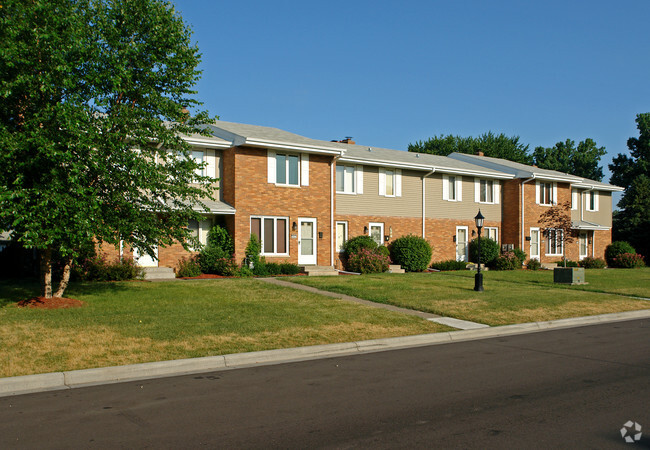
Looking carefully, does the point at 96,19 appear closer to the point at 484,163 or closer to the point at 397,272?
the point at 397,272

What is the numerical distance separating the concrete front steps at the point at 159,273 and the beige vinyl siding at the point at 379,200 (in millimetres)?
8741

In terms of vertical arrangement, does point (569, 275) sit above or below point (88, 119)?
below

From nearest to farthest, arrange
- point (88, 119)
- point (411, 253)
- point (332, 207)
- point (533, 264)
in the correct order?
1. point (88, 119)
2. point (332, 207)
3. point (411, 253)
4. point (533, 264)

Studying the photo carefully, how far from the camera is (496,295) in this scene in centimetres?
1762

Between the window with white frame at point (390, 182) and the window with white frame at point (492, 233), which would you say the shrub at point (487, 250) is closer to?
the window with white frame at point (492, 233)

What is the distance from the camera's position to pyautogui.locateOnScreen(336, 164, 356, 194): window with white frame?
27.2 metres

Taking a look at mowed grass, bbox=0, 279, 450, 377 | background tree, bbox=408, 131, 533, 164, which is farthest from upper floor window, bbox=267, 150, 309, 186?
background tree, bbox=408, 131, 533, 164

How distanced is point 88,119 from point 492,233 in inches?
1027

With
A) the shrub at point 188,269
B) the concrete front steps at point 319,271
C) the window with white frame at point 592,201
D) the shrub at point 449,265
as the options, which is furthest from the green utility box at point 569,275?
the window with white frame at point 592,201

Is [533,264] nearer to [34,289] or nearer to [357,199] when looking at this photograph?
[357,199]

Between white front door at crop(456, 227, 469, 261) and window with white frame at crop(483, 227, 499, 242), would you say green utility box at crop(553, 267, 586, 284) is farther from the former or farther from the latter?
window with white frame at crop(483, 227, 499, 242)

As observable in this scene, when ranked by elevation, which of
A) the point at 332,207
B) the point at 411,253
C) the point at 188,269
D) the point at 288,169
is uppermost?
the point at 288,169

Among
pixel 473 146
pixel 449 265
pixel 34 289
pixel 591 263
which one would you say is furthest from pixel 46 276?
pixel 473 146

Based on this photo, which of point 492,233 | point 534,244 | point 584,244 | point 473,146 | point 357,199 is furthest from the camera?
point 473,146
